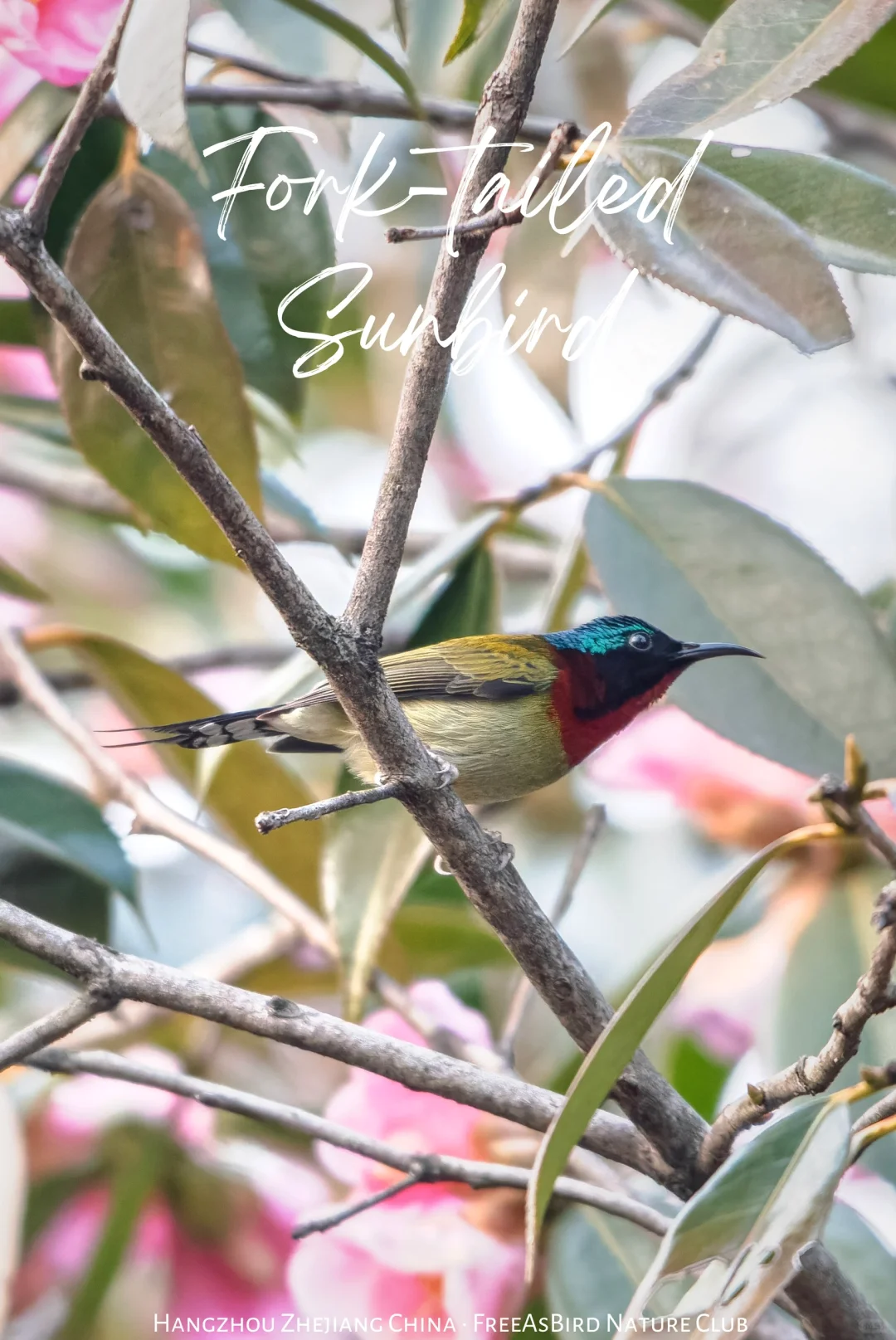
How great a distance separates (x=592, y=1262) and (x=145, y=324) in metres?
1.68

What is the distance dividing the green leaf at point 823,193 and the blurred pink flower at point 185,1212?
1.96 m

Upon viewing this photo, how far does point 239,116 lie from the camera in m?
2.57

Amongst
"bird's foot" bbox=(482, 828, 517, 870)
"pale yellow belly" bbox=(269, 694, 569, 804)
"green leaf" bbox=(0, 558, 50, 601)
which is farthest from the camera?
"green leaf" bbox=(0, 558, 50, 601)

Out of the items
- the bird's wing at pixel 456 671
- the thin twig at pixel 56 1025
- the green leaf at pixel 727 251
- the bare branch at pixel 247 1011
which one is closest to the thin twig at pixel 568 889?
the bird's wing at pixel 456 671

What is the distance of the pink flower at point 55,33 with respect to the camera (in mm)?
2074

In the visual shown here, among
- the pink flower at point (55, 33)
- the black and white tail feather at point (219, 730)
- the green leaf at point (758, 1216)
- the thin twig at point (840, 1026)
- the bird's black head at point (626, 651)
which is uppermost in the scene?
the pink flower at point (55, 33)

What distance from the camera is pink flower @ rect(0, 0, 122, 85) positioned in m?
2.07

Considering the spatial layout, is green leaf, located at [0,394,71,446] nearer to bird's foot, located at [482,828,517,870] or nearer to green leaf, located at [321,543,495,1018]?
green leaf, located at [321,543,495,1018]

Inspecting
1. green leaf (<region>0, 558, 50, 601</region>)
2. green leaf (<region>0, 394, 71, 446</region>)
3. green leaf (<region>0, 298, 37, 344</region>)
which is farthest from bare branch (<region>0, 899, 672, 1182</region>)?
green leaf (<region>0, 394, 71, 446</region>)

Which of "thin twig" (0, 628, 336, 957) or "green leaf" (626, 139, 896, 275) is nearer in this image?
"green leaf" (626, 139, 896, 275)

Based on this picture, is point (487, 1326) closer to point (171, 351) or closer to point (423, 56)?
point (171, 351)

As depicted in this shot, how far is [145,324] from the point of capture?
84.7 inches

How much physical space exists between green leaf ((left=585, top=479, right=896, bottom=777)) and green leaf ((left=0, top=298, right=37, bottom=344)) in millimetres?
1193

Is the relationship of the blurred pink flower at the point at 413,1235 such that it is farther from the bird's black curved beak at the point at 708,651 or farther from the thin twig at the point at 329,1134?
the bird's black curved beak at the point at 708,651
